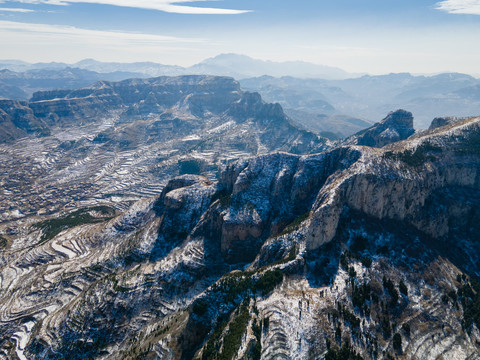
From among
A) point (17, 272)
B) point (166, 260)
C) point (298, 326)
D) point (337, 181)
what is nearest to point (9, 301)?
point (17, 272)

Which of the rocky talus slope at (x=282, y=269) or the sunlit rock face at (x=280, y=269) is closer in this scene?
the rocky talus slope at (x=282, y=269)

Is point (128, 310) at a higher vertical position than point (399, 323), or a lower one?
lower

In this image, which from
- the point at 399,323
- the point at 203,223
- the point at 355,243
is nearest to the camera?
the point at 399,323

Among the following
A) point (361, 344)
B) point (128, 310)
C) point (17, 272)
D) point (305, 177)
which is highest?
point (305, 177)

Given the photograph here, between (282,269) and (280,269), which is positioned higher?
(280,269)

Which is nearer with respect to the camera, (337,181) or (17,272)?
(337,181)

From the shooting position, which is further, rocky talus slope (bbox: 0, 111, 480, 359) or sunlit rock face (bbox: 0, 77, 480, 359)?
sunlit rock face (bbox: 0, 77, 480, 359)

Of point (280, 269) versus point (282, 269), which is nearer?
point (280, 269)

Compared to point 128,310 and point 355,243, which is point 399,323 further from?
point 128,310
